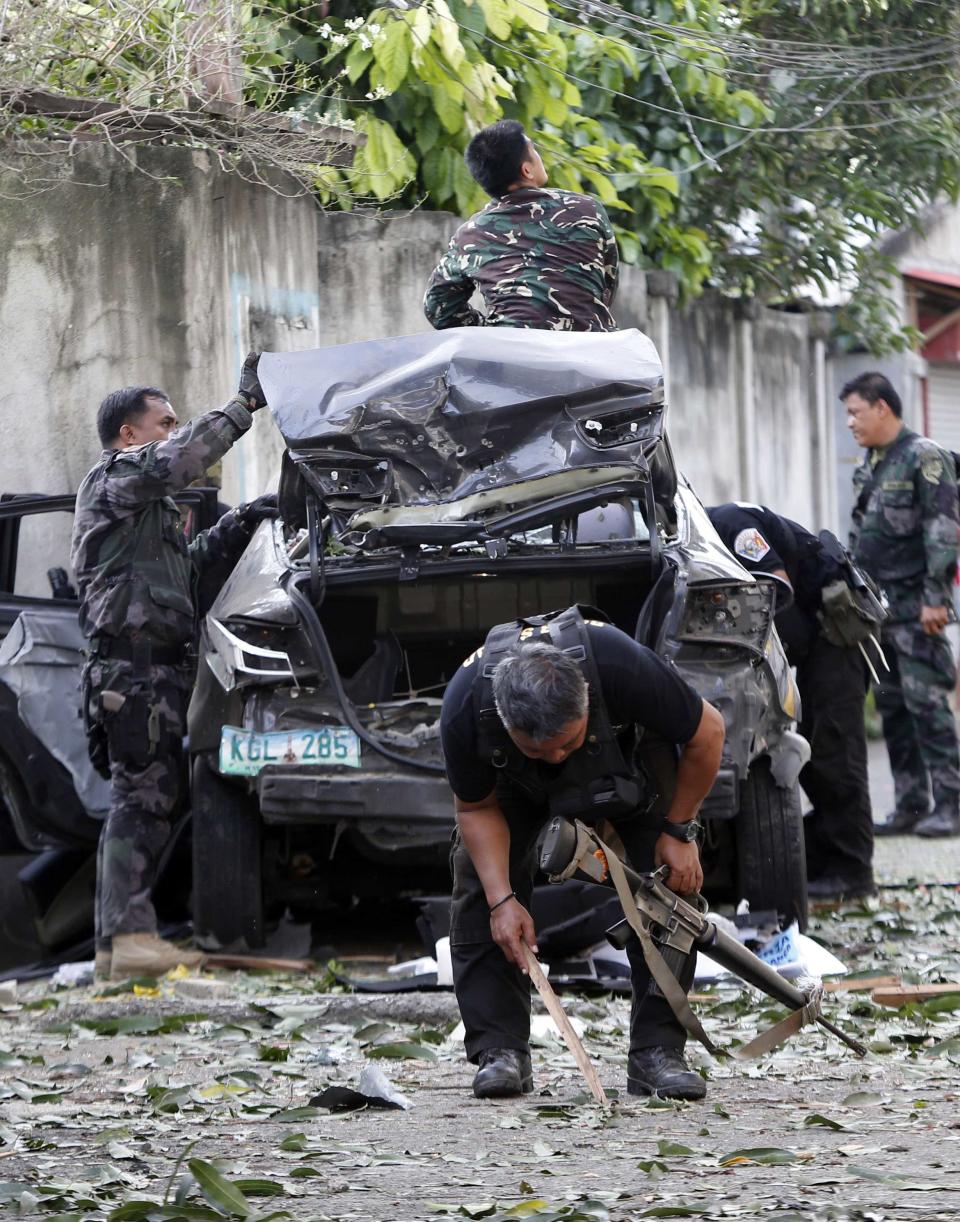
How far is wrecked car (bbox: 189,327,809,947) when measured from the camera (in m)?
6.50

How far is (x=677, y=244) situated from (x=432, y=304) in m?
6.20

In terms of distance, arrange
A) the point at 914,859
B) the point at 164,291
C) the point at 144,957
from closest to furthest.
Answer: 1. the point at 144,957
2. the point at 914,859
3. the point at 164,291

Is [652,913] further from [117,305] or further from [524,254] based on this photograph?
[117,305]

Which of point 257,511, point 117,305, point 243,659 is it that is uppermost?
point 117,305

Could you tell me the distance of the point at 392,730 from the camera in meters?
6.69

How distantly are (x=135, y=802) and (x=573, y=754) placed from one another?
106 inches

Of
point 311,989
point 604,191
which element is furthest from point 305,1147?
point 604,191

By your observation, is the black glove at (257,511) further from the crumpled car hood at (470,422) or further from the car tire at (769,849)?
the car tire at (769,849)

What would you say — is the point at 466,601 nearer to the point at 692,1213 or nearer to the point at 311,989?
the point at 311,989

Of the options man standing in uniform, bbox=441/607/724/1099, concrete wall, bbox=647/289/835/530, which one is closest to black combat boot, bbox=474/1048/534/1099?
man standing in uniform, bbox=441/607/724/1099

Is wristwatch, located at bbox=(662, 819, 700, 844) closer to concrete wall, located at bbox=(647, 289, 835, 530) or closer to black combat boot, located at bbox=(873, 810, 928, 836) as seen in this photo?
black combat boot, located at bbox=(873, 810, 928, 836)

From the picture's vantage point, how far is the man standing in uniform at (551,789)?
14.8 ft

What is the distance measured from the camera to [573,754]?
461cm

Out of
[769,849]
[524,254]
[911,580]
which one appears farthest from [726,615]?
[911,580]
